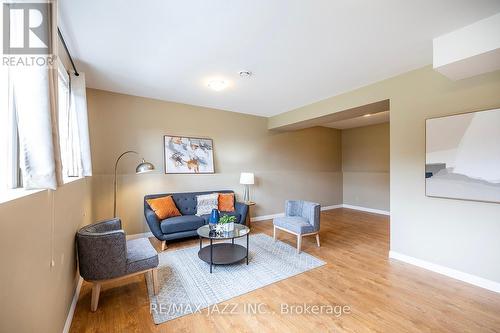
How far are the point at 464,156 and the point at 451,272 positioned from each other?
1.45m

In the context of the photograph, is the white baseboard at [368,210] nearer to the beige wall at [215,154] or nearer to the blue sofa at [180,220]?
the beige wall at [215,154]

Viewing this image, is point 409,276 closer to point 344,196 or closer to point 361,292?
point 361,292

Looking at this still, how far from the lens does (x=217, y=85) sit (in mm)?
3424

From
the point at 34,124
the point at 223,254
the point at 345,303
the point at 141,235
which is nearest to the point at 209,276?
the point at 223,254

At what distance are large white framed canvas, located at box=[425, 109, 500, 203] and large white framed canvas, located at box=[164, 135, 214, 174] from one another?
386cm

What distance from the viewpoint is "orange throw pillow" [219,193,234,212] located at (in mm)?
4470

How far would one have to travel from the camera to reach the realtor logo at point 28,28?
117cm

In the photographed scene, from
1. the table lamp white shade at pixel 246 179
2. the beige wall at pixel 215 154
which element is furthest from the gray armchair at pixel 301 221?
the beige wall at pixel 215 154

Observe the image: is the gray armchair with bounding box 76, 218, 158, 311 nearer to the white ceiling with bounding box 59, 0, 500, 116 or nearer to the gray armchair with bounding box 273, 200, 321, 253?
the white ceiling with bounding box 59, 0, 500, 116

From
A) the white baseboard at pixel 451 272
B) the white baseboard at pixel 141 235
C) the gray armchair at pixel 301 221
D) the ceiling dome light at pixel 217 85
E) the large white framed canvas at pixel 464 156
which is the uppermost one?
the ceiling dome light at pixel 217 85

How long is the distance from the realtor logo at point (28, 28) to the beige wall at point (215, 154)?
8.90 feet

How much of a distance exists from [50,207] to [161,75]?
91.4 inches

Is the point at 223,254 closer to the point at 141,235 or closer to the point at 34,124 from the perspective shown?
the point at 141,235

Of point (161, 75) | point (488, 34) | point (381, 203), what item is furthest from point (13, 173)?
point (381, 203)
